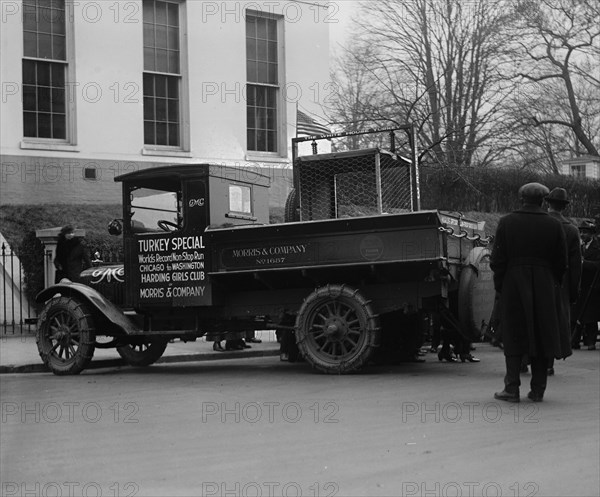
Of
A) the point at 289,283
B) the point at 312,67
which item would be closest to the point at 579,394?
the point at 289,283

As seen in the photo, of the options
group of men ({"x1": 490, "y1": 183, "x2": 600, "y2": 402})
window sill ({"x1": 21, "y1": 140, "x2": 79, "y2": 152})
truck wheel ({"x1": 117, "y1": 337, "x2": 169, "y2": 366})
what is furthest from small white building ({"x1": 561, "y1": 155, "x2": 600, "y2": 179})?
group of men ({"x1": 490, "y1": 183, "x2": 600, "y2": 402})

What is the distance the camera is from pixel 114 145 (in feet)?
74.2

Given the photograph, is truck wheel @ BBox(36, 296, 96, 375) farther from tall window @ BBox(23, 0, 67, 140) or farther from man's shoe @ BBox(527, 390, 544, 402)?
tall window @ BBox(23, 0, 67, 140)

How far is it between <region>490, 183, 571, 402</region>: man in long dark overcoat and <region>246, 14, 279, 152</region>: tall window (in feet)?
52.1

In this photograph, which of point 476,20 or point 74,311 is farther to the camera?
point 476,20

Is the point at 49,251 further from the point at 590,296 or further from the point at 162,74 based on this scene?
the point at 590,296

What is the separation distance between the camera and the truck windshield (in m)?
12.6

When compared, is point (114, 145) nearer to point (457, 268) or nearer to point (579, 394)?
point (457, 268)

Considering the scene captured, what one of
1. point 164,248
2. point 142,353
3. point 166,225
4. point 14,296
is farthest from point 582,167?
point 164,248

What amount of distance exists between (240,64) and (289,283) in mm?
12811

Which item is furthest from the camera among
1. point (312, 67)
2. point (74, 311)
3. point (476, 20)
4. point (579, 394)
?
point (476, 20)

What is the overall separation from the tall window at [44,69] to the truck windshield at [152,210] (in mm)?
9664

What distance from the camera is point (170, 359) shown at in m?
14.8

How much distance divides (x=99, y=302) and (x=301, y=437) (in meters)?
5.53
